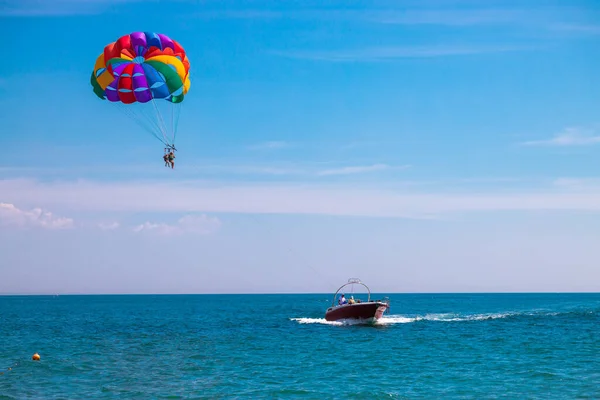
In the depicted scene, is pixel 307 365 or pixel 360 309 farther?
pixel 360 309

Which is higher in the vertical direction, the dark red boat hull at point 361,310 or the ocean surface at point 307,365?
the dark red boat hull at point 361,310

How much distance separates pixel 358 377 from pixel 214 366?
298 inches

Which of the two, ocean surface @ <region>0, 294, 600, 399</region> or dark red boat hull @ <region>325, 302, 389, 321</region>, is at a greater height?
dark red boat hull @ <region>325, 302, 389, 321</region>

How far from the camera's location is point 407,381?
27.0 m

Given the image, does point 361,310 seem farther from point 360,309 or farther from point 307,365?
point 307,365

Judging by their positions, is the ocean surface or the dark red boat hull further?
the dark red boat hull

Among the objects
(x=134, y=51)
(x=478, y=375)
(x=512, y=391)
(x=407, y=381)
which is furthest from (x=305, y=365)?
(x=134, y=51)

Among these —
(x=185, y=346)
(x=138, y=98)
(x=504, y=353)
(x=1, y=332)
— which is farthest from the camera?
(x=1, y=332)

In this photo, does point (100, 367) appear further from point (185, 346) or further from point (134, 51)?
point (134, 51)

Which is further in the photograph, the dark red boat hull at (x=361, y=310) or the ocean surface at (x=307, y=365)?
the dark red boat hull at (x=361, y=310)

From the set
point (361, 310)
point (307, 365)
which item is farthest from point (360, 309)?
point (307, 365)

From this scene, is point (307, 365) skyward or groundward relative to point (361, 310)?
groundward

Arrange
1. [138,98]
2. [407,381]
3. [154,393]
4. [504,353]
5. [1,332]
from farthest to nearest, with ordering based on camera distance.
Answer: [1,332], [504,353], [138,98], [407,381], [154,393]

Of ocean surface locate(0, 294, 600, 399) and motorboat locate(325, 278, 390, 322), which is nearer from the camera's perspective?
ocean surface locate(0, 294, 600, 399)
